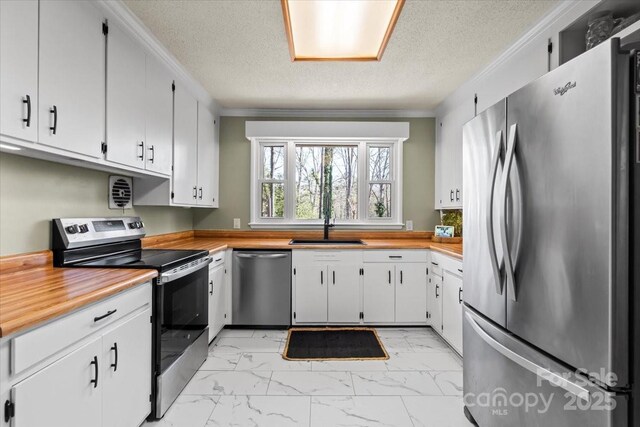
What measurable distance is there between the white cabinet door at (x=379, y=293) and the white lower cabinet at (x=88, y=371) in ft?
6.94

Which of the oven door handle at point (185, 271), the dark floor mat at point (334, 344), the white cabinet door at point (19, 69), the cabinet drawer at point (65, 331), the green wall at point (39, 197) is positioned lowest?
the dark floor mat at point (334, 344)

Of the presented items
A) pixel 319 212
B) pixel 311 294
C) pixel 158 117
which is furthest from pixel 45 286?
pixel 319 212

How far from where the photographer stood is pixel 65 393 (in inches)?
47.3

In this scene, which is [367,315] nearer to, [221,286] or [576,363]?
[221,286]

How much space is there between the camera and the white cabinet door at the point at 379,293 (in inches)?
134

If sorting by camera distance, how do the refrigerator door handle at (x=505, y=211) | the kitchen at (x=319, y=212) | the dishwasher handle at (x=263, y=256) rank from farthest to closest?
the dishwasher handle at (x=263, y=256), the refrigerator door handle at (x=505, y=211), the kitchen at (x=319, y=212)

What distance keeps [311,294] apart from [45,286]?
2.30m

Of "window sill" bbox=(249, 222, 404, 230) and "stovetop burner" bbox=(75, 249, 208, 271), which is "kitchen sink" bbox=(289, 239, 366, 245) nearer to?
"window sill" bbox=(249, 222, 404, 230)

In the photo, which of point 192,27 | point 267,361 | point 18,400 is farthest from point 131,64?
point 267,361

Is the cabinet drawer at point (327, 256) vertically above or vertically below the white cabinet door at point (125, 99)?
below

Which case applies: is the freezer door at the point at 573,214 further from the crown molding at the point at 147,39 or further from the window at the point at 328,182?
the window at the point at 328,182

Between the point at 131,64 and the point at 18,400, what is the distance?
1886 millimetres

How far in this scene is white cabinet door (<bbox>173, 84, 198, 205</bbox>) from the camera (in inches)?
110

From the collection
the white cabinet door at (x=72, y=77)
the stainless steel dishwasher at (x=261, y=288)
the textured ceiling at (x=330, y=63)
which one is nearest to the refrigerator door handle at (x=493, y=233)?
the textured ceiling at (x=330, y=63)
